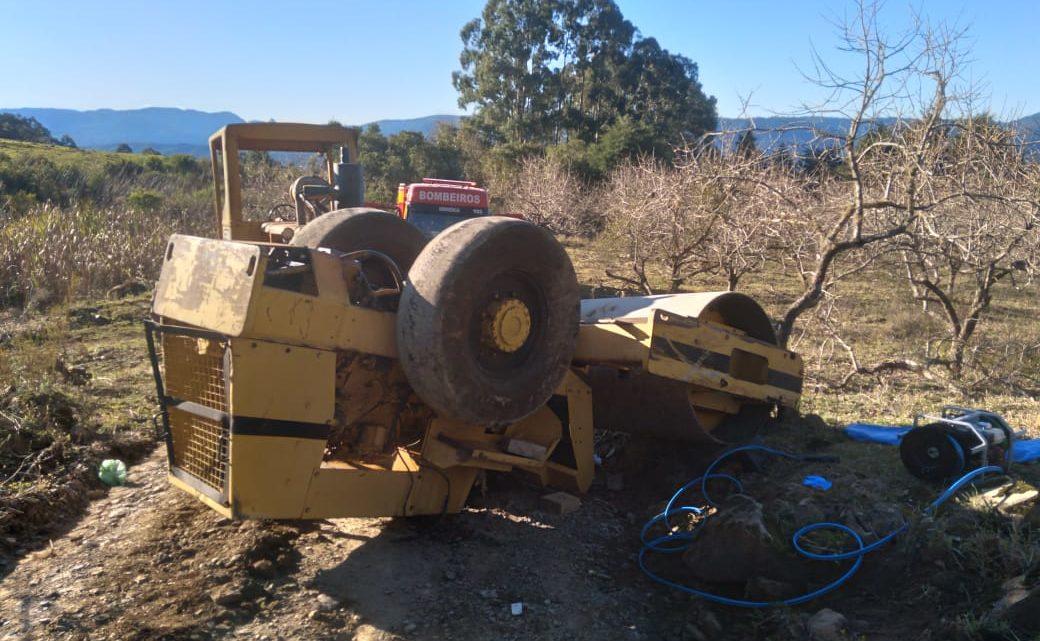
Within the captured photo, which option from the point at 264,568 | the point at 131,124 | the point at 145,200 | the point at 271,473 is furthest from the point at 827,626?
the point at 131,124

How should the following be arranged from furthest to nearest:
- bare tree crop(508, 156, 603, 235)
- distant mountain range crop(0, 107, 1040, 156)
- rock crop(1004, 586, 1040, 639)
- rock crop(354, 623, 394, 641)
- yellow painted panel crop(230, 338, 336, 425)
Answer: distant mountain range crop(0, 107, 1040, 156) < bare tree crop(508, 156, 603, 235) < rock crop(354, 623, 394, 641) < yellow painted panel crop(230, 338, 336, 425) < rock crop(1004, 586, 1040, 639)

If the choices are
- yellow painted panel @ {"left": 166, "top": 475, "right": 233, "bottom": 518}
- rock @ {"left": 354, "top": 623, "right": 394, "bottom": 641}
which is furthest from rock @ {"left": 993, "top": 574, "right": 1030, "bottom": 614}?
yellow painted panel @ {"left": 166, "top": 475, "right": 233, "bottom": 518}

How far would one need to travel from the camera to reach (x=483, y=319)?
3.82 meters

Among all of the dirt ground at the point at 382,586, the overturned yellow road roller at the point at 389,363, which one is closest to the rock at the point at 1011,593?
the dirt ground at the point at 382,586

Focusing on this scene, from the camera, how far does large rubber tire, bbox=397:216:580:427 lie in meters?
3.52

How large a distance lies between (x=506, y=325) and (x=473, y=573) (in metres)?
1.22

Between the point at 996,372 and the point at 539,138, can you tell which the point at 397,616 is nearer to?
the point at 996,372

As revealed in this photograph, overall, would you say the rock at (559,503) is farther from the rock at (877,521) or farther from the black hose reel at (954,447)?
the black hose reel at (954,447)

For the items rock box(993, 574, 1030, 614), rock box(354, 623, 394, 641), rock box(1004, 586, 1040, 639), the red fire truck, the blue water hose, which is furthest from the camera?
the red fire truck

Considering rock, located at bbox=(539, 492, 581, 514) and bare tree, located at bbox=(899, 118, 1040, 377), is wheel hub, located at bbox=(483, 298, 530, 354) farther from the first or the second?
bare tree, located at bbox=(899, 118, 1040, 377)

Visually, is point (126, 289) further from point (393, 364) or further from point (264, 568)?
point (393, 364)

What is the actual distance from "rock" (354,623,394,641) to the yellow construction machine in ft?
1.73

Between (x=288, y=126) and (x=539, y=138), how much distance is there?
3279 centimetres

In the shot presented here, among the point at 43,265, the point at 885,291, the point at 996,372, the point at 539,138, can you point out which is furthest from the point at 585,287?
the point at 539,138
